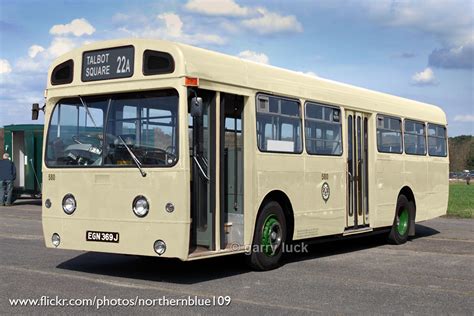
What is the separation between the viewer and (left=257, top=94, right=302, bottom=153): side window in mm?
10367

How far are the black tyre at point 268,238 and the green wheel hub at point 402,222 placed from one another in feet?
15.5

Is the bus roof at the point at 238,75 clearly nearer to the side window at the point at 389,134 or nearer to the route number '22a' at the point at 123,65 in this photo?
the route number '22a' at the point at 123,65

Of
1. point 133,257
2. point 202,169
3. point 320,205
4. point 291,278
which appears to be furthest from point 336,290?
point 133,257

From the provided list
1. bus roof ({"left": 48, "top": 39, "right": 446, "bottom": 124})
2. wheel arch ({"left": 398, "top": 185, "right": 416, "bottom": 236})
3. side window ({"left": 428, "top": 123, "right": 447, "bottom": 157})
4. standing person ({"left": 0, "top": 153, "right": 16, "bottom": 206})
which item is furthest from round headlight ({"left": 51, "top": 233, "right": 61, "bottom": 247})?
standing person ({"left": 0, "top": 153, "right": 16, "bottom": 206})

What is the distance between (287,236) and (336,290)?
7.45ft

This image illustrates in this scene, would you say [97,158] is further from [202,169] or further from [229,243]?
[229,243]

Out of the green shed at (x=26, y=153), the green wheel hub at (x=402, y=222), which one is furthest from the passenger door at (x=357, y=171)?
the green shed at (x=26, y=153)

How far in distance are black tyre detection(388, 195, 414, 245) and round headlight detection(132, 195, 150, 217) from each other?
23.3ft

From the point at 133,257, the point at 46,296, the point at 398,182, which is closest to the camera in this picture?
the point at 46,296

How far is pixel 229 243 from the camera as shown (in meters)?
9.80

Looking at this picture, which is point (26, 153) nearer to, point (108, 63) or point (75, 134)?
point (75, 134)

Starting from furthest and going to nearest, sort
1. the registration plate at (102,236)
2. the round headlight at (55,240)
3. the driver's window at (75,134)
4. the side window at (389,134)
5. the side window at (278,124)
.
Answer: the side window at (389,134), the side window at (278,124), the round headlight at (55,240), the driver's window at (75,134), the registration plate at (102,236)

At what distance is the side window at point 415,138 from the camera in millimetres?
15176

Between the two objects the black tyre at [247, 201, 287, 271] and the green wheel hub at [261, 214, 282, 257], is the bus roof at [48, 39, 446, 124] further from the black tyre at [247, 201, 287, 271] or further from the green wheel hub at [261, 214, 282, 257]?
the green wheel hub at [261, 214, 282, 257]
